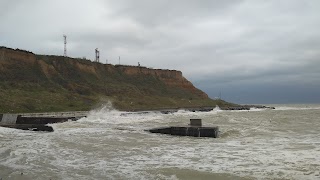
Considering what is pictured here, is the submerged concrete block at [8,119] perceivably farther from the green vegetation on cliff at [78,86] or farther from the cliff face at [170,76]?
the cliff face at [170,76]

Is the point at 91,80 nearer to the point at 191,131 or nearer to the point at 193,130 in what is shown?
the point at 191,131

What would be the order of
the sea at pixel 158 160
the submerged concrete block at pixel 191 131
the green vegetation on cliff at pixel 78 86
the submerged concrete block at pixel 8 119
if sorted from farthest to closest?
the green vegetation on cliff at pixel 78 86
the submerged concrete block at pixel 8 119
the submerged concrete block at pixel 191 131
the sea at pixel 158 160

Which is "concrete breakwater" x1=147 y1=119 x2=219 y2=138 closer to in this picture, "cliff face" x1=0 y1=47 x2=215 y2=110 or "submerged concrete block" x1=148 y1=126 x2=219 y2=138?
"submerged concrete block" x1=148 y1=126 x2=219 y2=138

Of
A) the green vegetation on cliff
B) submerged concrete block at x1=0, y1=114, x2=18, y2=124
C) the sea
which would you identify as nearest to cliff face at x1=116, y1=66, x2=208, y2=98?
the green vegetation on cliff

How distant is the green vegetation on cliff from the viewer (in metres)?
62.6

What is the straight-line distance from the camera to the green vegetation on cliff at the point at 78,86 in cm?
6256

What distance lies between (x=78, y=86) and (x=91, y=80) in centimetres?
1062

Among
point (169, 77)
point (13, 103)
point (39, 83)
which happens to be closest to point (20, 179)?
point (13, 103)

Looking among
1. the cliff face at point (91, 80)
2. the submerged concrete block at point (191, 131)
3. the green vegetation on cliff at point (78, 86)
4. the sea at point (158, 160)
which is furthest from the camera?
the cliff face at point (91, 80)

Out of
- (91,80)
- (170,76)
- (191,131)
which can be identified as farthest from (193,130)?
(170,76)

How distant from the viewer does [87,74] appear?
97562mm

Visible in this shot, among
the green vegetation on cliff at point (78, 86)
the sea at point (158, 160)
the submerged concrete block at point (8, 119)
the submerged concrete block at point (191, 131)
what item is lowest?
the sea at point (158, 160)

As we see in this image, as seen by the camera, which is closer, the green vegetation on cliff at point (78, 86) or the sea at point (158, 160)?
the sea at point (158, 160)

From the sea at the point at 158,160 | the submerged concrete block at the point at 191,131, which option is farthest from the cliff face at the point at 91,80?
the sea at the point at 158,160
